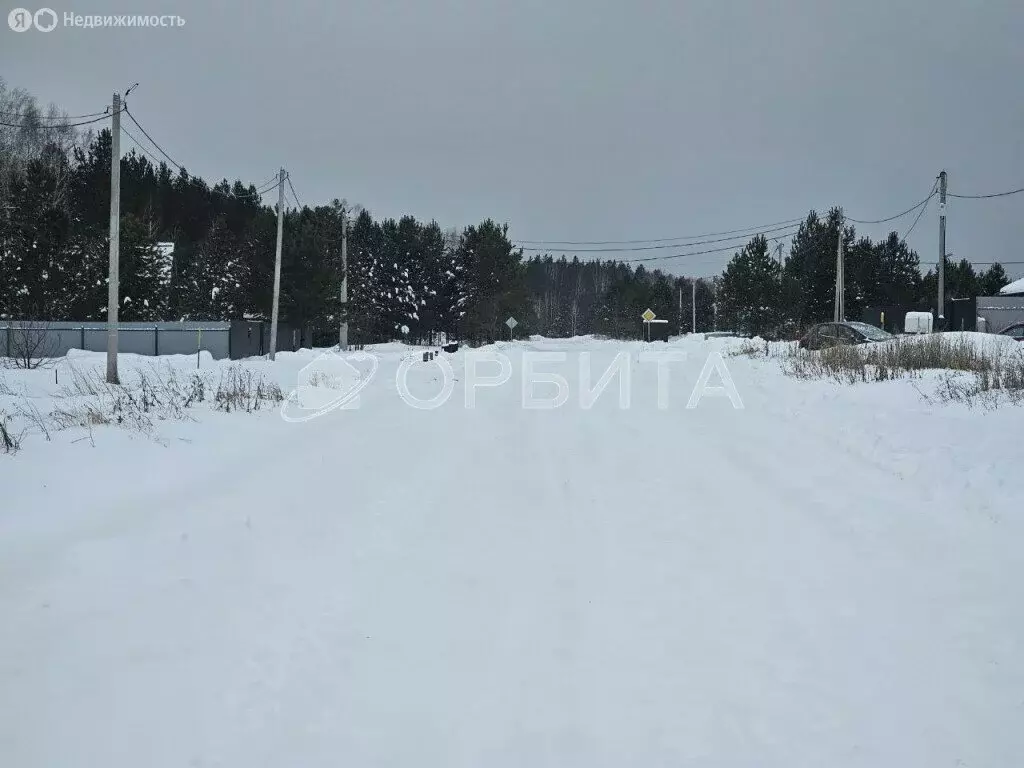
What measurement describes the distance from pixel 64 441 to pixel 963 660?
9.02 meters

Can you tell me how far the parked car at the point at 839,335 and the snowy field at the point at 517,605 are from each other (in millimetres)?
13852

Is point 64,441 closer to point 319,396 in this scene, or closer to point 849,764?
point 319,396

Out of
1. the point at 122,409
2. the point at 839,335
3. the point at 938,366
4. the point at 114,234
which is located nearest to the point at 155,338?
the point at 114,234

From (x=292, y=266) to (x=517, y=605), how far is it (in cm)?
3595

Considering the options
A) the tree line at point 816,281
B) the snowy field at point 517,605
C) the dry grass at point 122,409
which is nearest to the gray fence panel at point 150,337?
the dry grass at point 122,409

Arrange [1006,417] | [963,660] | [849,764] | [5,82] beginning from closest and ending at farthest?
1. [849,764]
2. [963,660]
3. [1006,417]
4. [5,82]

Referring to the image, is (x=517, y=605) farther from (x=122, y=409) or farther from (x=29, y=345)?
(x=29, y=345)

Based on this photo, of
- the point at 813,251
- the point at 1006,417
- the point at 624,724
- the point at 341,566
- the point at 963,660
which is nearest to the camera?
the point at 624,724

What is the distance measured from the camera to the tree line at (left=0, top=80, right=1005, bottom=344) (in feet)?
109

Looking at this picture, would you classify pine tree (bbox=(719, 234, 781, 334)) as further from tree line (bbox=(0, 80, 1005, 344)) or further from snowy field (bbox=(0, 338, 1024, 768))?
snowy field (bbox=(0, 338, 1024, 768))

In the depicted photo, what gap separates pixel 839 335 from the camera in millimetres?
22688

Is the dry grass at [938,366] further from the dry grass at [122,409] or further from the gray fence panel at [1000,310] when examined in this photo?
the gray fence panel at [1000,310]

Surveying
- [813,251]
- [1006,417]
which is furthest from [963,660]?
[813,251]

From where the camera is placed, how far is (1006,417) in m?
7.93
